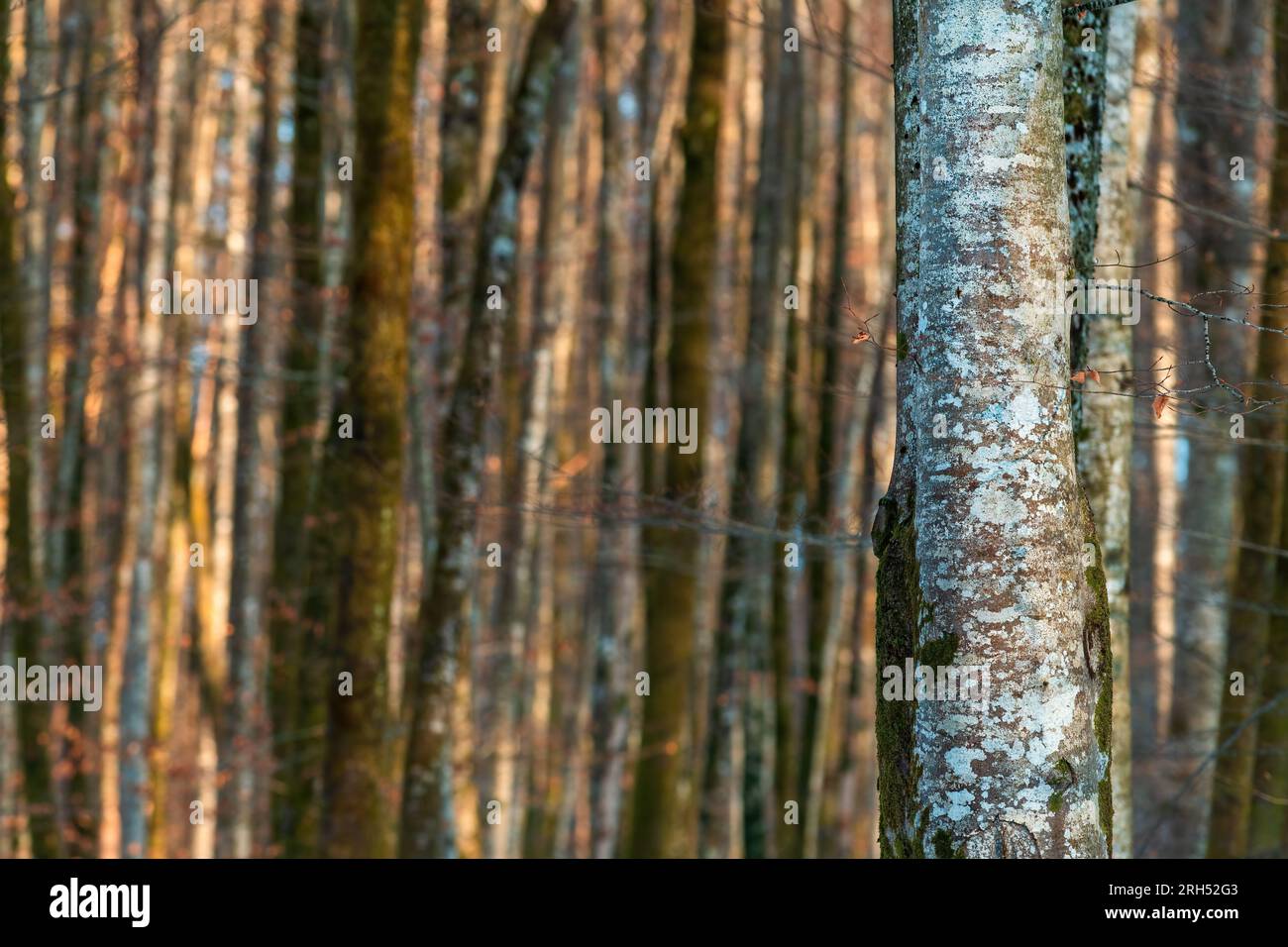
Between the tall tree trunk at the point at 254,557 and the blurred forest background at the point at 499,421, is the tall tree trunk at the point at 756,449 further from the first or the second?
the tall tree trunk at the point at 254,557

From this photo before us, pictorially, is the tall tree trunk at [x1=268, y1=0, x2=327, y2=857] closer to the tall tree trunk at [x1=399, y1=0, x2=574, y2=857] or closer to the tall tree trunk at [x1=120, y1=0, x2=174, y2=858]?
the tall tree trunk at [x1=399, y1=0, x2=574, y2=857]


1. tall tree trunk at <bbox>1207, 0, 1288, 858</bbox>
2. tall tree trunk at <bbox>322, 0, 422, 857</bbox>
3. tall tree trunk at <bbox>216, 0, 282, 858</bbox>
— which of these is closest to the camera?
tall tree trunk at <bbox>322, 0, 422, 857</bbox>

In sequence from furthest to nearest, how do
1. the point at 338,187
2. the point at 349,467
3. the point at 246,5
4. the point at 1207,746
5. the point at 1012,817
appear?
1. the point at 246,5
2. the point at 338,187
3. the point at 1207,746
4. the point at 349,467
5. the point at 1012,817

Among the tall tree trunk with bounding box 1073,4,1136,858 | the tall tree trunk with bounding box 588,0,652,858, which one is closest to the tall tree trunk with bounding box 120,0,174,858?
the tall tree trunk with bounding box 588,0,652,858

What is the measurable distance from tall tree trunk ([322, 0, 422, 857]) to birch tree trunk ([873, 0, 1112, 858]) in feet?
16.7

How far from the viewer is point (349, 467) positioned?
839cm

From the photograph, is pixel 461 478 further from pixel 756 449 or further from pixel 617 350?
pixel 617 350

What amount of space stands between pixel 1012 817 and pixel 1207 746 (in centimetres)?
830

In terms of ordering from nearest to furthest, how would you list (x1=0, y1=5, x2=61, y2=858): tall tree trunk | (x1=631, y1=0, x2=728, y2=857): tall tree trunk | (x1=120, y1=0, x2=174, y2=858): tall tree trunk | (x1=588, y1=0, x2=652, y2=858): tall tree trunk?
(x1=631, y1=0, x2=728, y2=857): tall tree trunk < (x1=0, y1=5, x2=61, y2=858): tall tree trunk < (x1=588, y1=0, x2=652, y2=858): tall tree trunk < (x1=120, y1=0, x2=174, y2=858): tall tree trunk

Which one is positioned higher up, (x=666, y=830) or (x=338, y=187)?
(x=338, y=187)

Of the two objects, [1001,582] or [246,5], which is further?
[246,5]

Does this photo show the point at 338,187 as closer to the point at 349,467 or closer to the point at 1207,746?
the point at 349,467

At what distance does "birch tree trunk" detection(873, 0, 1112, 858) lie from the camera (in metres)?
3.48
